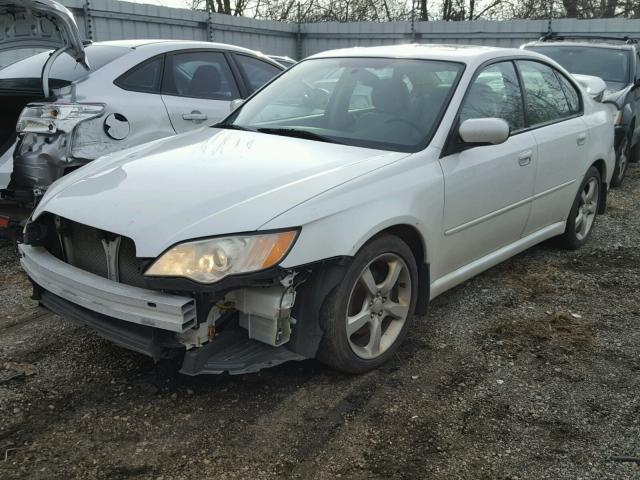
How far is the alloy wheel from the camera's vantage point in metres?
3.20

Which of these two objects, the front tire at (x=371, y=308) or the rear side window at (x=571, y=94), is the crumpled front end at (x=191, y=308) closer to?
the front tire at (x=371, y=308)

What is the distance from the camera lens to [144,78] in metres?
5.44

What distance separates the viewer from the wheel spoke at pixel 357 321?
10.3 feet

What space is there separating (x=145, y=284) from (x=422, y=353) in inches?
65.8

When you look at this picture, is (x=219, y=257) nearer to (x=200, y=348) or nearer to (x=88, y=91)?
(x=200, y=348)

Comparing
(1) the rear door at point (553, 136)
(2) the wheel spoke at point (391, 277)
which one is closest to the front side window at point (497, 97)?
(1) the rear door at point (553, 136)

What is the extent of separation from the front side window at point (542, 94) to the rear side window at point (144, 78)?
299 cm

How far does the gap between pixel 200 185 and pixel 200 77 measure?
3.08 meters

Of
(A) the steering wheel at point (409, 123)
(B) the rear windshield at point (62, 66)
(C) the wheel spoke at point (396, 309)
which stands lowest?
(C) the wheel spoke at point (396, 309)

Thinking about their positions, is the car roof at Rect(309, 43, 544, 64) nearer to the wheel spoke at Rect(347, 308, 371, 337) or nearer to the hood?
the hood

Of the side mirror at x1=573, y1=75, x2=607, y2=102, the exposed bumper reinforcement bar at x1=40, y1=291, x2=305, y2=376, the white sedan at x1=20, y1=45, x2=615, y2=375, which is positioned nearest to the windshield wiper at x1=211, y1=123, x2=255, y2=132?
the white sedan at x1=20, y1=45, x2=615, y2=375

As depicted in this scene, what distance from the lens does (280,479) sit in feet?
8.28

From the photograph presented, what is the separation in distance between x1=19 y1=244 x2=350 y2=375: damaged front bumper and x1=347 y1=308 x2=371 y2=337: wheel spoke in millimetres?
229

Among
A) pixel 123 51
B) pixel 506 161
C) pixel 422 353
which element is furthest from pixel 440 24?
pixel 422 353
